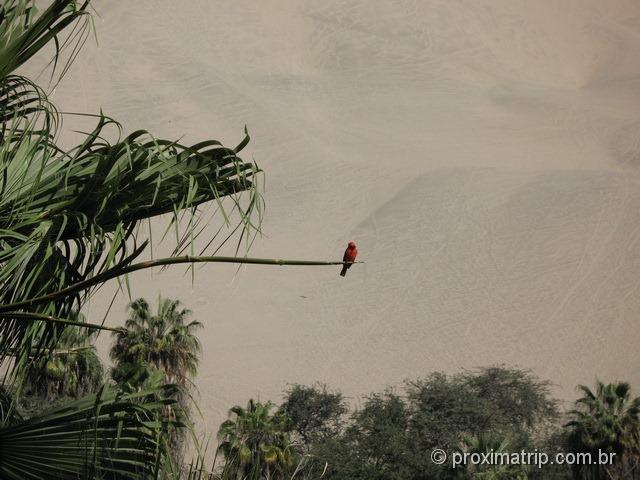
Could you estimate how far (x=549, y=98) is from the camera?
10431 cm

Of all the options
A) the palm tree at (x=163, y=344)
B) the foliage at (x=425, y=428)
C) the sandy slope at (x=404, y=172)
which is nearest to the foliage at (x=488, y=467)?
the foliage at (x=425, y=428)

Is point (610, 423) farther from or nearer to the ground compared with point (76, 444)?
farther from the ground

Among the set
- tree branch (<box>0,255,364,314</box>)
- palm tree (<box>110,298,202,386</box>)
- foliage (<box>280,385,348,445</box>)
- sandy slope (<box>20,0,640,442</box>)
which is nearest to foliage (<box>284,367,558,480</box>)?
foliage (<box>280,385,348,445</box>)

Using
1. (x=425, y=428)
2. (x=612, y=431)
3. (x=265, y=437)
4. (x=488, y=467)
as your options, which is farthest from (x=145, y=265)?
(x=425, y=428)

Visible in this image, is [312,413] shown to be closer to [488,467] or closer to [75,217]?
[488,467]

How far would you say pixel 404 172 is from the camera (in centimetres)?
8594

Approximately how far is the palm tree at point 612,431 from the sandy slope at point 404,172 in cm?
2508

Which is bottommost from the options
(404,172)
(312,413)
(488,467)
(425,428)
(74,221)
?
(74,221)

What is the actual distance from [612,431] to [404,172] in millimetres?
59054

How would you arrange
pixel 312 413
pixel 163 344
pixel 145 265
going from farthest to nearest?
pixel 312 413, pixel 163 344, pixel 145 265

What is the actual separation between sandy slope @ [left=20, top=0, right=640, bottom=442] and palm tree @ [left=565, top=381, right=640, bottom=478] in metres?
25.1

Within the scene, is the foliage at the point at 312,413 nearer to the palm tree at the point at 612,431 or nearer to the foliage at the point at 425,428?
the foliage at the point at 425,428

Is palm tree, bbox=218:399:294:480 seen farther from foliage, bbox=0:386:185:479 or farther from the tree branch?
the tree branch

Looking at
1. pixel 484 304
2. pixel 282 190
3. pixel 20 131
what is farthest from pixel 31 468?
pixel 282 190
